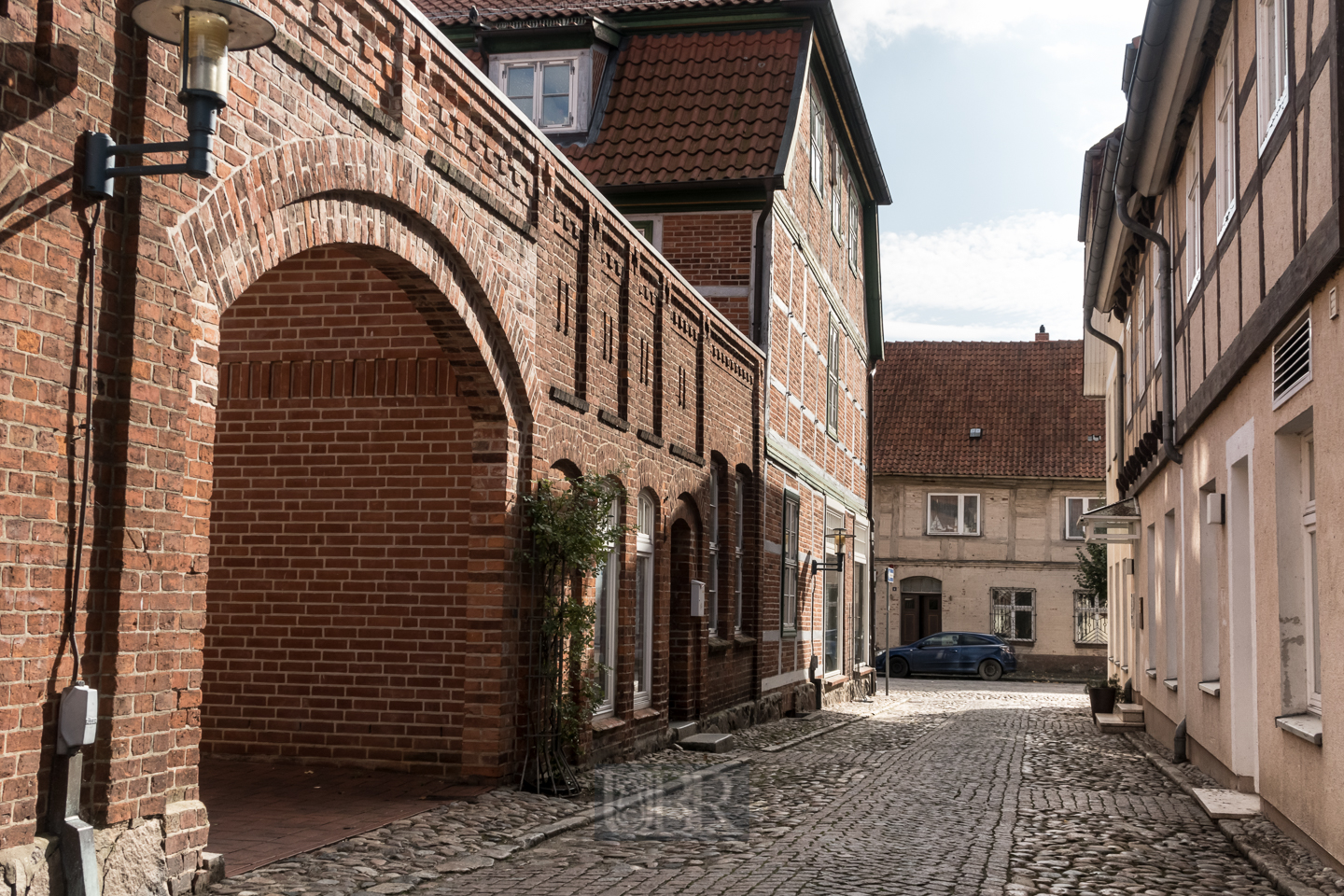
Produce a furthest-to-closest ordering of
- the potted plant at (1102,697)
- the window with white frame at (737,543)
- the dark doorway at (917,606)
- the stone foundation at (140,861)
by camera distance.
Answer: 1. the dark doorway at (917,606)
2. the potted plant at (1102,697)
3. the window with white frame at (737,543)
4. the stone foundation at (140,861)

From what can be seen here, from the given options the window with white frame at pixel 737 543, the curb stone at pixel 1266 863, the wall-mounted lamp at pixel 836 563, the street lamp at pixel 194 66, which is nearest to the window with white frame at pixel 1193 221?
the curb stone at pixel 1266 863

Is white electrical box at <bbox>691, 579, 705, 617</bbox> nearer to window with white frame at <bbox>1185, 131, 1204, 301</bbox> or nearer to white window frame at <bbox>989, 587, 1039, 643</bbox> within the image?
window with white frame at <bbox>1185, 131, 1204, 301</bbox>

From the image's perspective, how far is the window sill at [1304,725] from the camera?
284 inches

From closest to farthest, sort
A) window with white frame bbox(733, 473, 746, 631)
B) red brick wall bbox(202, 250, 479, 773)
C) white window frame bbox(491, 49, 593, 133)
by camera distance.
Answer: red brick wall bbox(202, 250, 479, 773) < window with white frame bbox(733, 473, 746, 631) < white window frame bbox(491, 49, 593, 133)

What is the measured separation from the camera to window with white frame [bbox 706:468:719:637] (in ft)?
52.1

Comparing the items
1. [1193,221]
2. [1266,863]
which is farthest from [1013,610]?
[1266,863]

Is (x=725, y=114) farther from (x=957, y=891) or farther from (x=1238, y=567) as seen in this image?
(x=957, y=891)

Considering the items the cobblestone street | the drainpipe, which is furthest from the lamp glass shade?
the drainpipe

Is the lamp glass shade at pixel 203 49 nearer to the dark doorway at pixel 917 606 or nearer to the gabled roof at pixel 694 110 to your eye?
the gabled roof at pixel 694 110

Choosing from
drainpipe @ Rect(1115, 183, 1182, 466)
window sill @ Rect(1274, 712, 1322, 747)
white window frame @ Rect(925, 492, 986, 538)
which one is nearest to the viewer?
window sill @ Rect(1274, 712, 1322, 747)

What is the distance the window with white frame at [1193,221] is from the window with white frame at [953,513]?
26014 millimetres

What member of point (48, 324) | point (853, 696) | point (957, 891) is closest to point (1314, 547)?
point (957, 891)

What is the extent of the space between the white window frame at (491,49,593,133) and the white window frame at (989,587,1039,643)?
23.2 meters

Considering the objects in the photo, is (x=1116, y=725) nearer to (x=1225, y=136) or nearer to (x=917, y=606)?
(x=1225, y=136)
